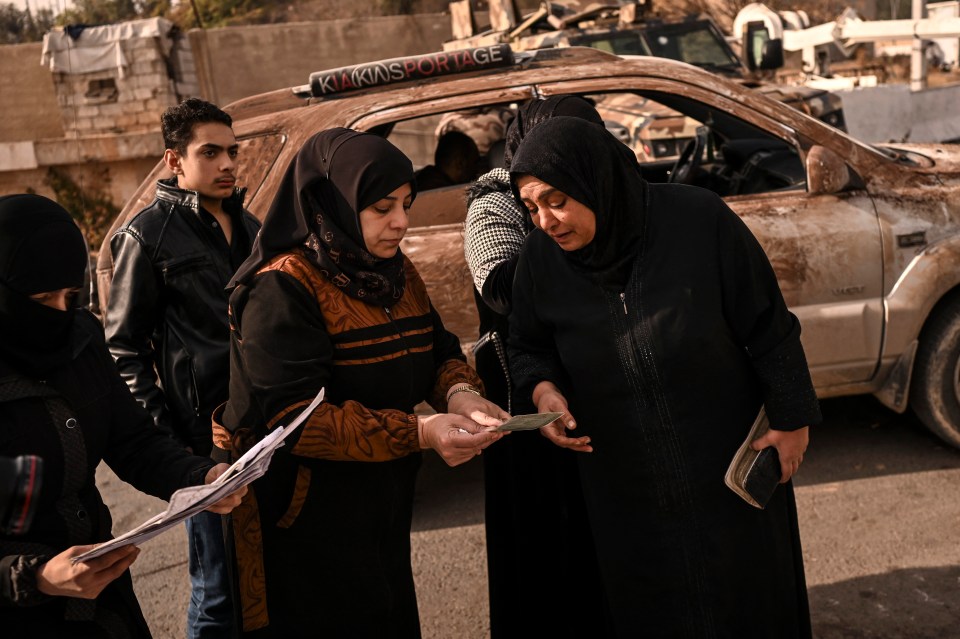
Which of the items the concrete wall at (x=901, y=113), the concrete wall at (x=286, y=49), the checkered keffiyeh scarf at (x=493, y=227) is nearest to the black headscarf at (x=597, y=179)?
the checkered keffiyeh scarf at (x=493, y=227)

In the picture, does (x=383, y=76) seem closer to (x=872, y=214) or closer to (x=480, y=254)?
(x=480, y=254)

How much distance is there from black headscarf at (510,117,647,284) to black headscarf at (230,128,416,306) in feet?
1.01

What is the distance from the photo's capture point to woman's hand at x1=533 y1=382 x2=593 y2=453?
87.7 inches

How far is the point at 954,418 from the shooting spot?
170 inches

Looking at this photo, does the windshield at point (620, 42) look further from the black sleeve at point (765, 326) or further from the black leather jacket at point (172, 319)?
the black sleeve at point (765, 326)

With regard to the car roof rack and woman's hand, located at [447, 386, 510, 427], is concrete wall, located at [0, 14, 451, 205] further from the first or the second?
woman's hand, located at [447, 386, 510, 427]

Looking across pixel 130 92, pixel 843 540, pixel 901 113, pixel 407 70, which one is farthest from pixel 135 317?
pixel 130 92

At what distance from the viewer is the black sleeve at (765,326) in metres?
2.15

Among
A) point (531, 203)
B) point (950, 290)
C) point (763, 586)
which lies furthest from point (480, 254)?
point (950, 290)

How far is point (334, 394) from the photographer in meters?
2.18

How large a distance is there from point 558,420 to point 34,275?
120 centimetres

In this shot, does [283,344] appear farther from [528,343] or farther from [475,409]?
[528,343]

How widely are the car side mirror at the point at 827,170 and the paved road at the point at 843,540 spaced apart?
1330 mm

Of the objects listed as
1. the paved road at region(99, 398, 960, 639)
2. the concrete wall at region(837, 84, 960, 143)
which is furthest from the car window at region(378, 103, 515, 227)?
the concrete wall at region(837, 84, 960, 143)
